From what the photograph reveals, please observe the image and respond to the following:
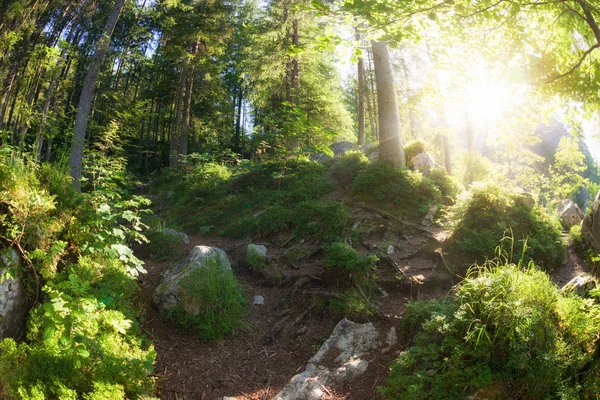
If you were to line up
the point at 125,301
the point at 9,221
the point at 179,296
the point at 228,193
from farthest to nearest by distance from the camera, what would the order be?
1. the point at 228,193
2. the point at 179,296
3. the point at 125,301
4. the point at 9,221

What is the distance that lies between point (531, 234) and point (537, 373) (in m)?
3.91

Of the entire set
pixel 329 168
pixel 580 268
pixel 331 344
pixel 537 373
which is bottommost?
pixel 331 344

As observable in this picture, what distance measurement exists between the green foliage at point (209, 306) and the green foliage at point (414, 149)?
26.2 ft

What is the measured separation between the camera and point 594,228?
222 inches

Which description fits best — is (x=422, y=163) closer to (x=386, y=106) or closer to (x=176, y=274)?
(x=386, y=106)

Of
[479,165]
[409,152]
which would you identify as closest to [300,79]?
[409,152]

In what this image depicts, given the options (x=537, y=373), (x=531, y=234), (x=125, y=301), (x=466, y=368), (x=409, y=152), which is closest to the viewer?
(x=537, y=373)

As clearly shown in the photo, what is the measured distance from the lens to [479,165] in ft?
43.3

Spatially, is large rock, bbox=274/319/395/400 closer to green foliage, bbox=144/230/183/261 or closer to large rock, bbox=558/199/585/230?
green foliage, bbox=144/230/183/261

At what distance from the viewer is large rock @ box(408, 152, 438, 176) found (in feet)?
35.1

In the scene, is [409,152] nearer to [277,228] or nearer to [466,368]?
[277,228]

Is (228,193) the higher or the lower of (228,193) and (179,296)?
the higher

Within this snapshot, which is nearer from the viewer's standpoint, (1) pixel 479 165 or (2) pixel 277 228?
(2) pixel 277 228

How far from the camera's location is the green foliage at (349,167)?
34.1 feet
